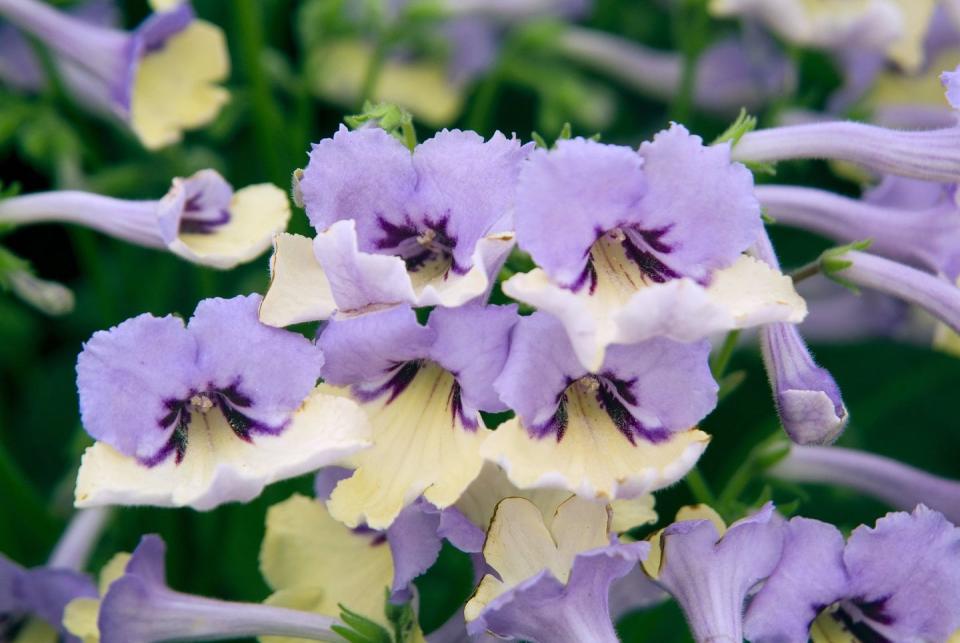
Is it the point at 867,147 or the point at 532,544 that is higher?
the point at 867,147

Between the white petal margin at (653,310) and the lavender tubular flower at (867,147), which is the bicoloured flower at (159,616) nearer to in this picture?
the white petal margin at (653,310)

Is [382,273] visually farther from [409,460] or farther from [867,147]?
[867,147]

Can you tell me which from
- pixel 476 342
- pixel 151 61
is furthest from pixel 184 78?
pixel 476 342

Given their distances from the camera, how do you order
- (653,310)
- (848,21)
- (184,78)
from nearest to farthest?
(653,310) → (184,78) → (848,21)

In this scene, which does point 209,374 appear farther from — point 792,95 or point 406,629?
point 792,95

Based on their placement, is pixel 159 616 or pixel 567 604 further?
pixel 159 616

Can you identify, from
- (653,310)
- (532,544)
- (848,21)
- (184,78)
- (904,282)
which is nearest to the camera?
(653,310)

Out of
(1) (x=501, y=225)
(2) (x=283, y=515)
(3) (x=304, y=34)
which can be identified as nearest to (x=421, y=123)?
(3) (x=304, y=34)
